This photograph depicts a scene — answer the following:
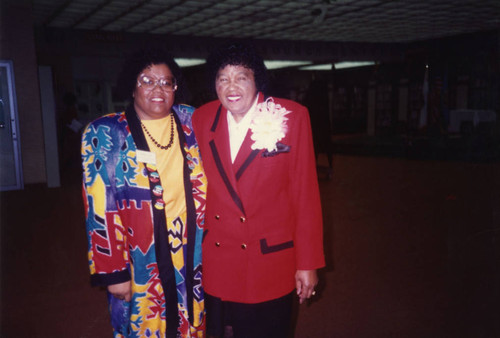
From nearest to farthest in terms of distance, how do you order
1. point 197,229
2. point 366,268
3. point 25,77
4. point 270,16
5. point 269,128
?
point 269,128, point 197,229, point 366,268, point 25,77, point 270,16

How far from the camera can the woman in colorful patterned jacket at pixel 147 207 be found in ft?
5.63

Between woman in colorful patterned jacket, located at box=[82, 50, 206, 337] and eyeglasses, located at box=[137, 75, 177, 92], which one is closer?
woman in colorful patterned jacket, located at box=[82, 50, 206, 337]

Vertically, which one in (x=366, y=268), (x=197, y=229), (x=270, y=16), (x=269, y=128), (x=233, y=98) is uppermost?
(x=270, y=16)

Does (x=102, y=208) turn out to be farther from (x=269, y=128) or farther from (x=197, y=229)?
(x=269, y=128)

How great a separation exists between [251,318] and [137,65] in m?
1.26

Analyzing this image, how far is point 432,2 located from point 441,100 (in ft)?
23.9

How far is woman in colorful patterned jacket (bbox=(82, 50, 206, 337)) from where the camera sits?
1716mm

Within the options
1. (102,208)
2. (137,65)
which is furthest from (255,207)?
(137,65)

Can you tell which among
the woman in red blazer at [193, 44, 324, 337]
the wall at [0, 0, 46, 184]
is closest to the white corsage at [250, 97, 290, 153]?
the woman in red blazer at [193, 44, 324, 337]

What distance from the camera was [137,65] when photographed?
1.88 meters

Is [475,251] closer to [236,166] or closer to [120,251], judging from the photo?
[236,166]

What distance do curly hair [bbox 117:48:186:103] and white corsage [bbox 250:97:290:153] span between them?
0.54 metres

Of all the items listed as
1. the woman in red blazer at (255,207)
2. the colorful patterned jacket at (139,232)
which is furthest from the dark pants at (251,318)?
the colorful patterned jacket at (139,232)

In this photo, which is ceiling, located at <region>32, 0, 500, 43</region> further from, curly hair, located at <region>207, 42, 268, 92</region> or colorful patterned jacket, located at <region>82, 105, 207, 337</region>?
colorful patterned jacket, located at <region>82, 105, 207, 337</region>
